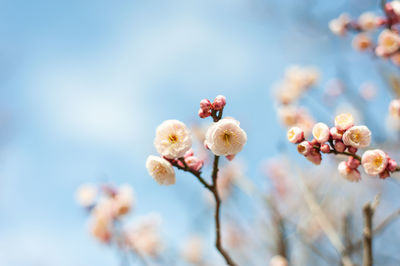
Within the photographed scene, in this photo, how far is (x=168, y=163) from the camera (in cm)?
152

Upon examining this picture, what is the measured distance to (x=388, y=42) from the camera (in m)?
2.48

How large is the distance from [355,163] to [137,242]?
319cm

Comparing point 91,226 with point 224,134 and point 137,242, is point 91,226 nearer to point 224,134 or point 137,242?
point 137,242

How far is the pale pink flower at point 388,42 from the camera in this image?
244 cm

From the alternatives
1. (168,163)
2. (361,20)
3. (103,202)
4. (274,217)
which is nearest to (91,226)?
(103,202)

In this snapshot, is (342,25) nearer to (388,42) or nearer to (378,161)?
(388,42)

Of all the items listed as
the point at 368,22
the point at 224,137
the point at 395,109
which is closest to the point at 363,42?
the point at 368,22

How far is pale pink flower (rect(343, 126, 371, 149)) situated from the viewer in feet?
4.88

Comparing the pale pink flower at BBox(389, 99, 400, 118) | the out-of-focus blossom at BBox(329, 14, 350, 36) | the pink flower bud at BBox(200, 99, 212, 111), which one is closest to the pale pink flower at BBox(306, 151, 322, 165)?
the pink flower bud at BBox(200, 99, 212, 111)

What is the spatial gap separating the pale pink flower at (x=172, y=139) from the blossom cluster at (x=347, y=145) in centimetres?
52

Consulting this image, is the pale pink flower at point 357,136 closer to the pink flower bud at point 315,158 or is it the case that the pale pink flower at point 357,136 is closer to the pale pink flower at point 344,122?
the pale pink flower at point 344,122

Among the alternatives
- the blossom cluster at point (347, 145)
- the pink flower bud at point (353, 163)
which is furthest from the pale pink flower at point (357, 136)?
the pink flower bud at point (353, 163)

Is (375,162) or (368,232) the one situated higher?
(375,162)

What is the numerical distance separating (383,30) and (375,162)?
1586mm
